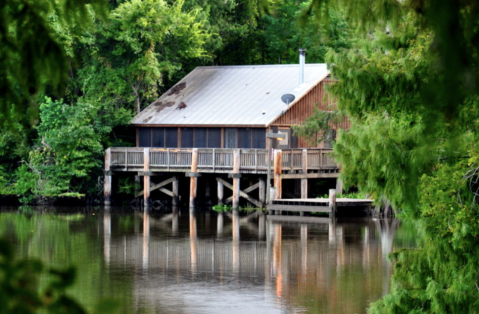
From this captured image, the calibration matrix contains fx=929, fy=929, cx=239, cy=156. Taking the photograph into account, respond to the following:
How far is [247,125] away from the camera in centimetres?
3862

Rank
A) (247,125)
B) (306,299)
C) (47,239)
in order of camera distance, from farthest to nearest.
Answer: (247,125) < (47,239) < (306,299)

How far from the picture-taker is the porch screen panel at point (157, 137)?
41469mm

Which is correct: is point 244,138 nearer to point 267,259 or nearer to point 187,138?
point 187,138

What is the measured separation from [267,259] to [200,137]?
642 inches

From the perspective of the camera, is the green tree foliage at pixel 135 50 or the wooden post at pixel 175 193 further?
the green tree foliage at pixel 135 50

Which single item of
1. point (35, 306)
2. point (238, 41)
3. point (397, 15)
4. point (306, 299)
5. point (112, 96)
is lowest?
point (306, 299)

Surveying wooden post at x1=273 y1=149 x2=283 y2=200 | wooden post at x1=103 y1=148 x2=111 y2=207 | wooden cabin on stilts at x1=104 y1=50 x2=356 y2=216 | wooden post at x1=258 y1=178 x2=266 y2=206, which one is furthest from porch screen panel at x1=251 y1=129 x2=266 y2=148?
wooden post at x1=103 y1=148 x2=111 y2=207

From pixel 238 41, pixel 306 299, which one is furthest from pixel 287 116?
pixel 306 299

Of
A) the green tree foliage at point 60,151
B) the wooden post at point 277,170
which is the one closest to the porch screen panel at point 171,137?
the green tree foliage at point 60,151

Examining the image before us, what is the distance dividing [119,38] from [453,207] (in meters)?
30.4

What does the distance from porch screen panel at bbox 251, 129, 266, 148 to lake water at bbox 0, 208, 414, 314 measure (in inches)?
161

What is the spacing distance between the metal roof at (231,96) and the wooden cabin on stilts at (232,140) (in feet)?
0.15

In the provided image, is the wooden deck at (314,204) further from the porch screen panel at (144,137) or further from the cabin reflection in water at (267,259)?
the porch screen panel at (144,137)

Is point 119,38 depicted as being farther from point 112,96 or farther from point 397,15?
point 397,15
